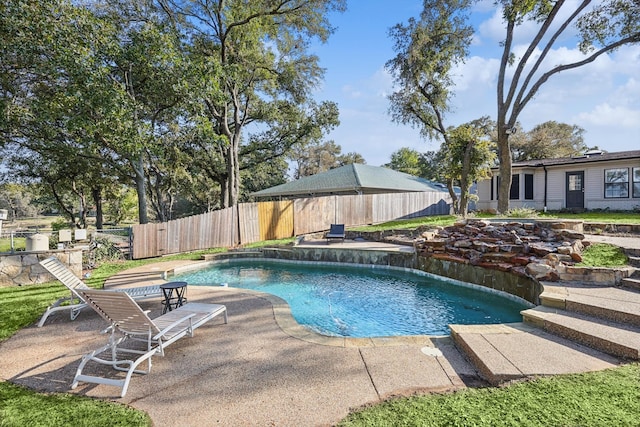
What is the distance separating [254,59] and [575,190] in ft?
61.5

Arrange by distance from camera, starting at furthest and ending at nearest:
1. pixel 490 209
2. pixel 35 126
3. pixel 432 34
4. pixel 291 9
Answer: pixel 490 209 < pixel 432 34 < pixel 291 9 < pixel 35 126

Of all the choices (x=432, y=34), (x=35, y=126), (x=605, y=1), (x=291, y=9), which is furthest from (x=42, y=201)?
(x=605, y=1)

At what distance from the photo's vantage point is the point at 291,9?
14820 millimetres

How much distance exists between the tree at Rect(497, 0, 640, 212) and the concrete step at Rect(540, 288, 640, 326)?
1020 centimetres

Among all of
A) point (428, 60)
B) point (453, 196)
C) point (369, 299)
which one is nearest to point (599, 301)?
point (369, 299)

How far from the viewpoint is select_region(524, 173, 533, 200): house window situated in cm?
1897

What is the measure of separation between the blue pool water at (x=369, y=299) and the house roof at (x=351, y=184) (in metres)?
10.0

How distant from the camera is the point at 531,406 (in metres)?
2.51

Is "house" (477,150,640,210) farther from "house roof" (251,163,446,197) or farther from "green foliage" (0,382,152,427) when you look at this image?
"green foliage" (0,382,152,427)

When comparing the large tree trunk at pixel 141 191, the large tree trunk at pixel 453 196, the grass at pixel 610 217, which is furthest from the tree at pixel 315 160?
the grass at pixel 610 217

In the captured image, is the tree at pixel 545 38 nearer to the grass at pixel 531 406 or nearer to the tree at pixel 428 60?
the tree at pixel 428 60

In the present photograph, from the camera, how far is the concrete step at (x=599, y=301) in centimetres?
409

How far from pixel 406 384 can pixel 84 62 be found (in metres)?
13.0

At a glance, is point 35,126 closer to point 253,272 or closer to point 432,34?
point 253,272
